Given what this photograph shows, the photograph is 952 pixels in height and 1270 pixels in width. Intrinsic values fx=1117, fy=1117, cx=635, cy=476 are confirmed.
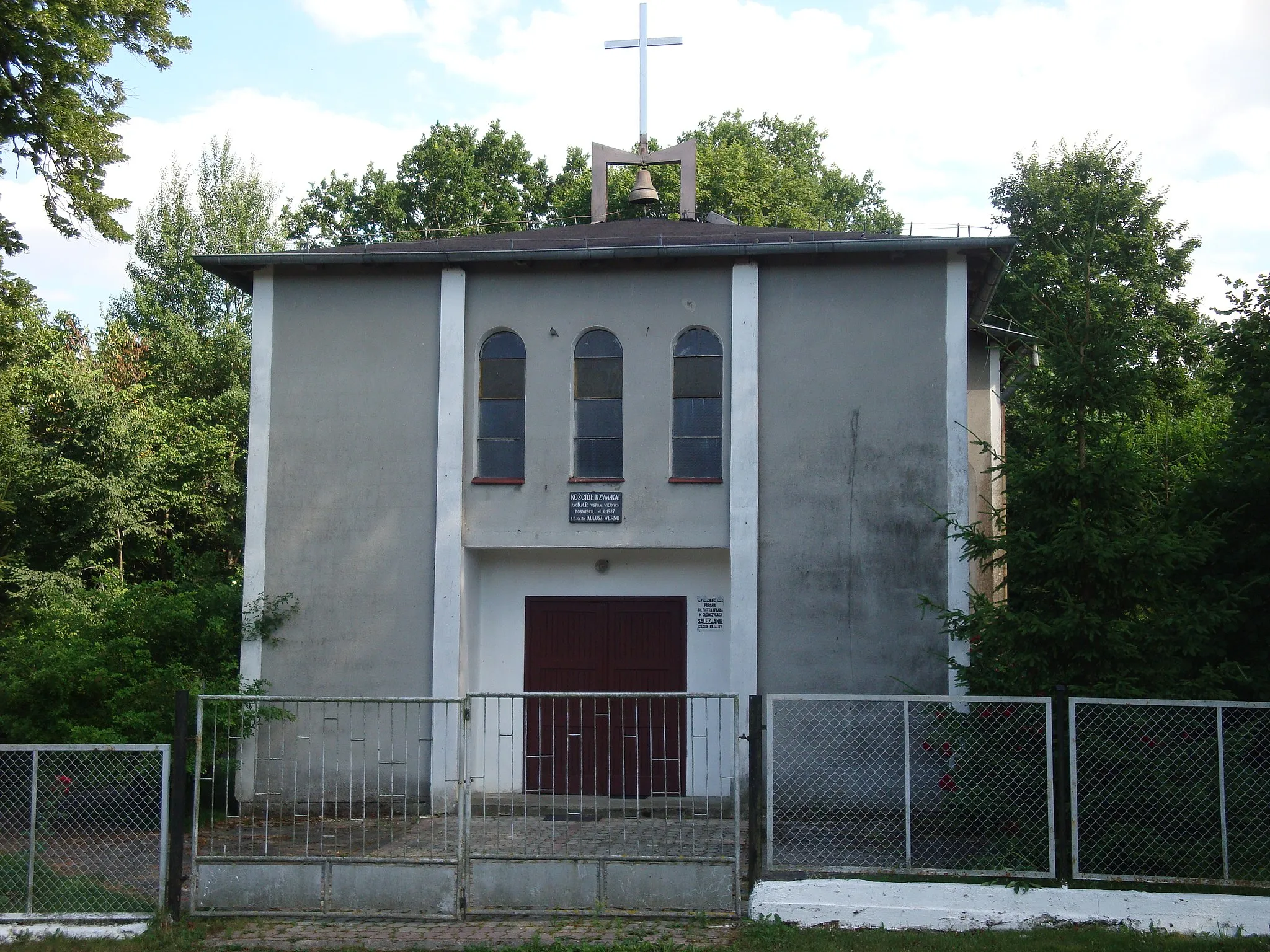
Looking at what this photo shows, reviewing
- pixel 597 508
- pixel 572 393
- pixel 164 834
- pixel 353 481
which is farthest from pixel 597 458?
pixel 164 834

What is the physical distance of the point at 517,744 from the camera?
1341cm

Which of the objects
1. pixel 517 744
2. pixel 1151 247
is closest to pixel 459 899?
pixel 517 744

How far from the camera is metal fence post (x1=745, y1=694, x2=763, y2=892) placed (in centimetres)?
866

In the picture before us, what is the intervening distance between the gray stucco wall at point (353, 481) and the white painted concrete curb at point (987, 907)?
563cm

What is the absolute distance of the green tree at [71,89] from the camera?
1507cm

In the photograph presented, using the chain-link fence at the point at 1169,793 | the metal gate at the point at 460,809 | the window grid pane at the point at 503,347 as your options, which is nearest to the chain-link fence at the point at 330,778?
the metal gate at the point at 460,809

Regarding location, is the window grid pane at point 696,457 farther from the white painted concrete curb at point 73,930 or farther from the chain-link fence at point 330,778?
the white painted concrete curb at point 73,930

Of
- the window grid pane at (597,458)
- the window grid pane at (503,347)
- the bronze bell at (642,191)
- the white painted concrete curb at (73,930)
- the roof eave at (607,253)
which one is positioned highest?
the bronze bell at (642,191)

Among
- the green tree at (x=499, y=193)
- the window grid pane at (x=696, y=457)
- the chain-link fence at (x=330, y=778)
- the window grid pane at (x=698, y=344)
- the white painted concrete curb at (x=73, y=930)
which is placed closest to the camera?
the white painted concrete curb at (x=73, y=930)

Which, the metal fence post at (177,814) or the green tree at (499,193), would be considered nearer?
the metal fence post at (177,814)

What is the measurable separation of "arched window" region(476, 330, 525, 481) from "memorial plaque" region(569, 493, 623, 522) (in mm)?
805

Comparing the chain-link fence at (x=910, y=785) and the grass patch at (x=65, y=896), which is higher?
the chain-link fence at (x=910, y=785)

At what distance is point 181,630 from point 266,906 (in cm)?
556

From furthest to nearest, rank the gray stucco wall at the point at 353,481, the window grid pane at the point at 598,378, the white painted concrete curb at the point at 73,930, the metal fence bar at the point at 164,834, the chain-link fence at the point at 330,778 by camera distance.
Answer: the window grid pane at the point at 598,378 < the gray stucco wall at the point at 353,481 < the chain-link fence at the point at 330,778 < the metal fence bar at the point at 164,834 < the white painted concrete curb at the point at 73,930
